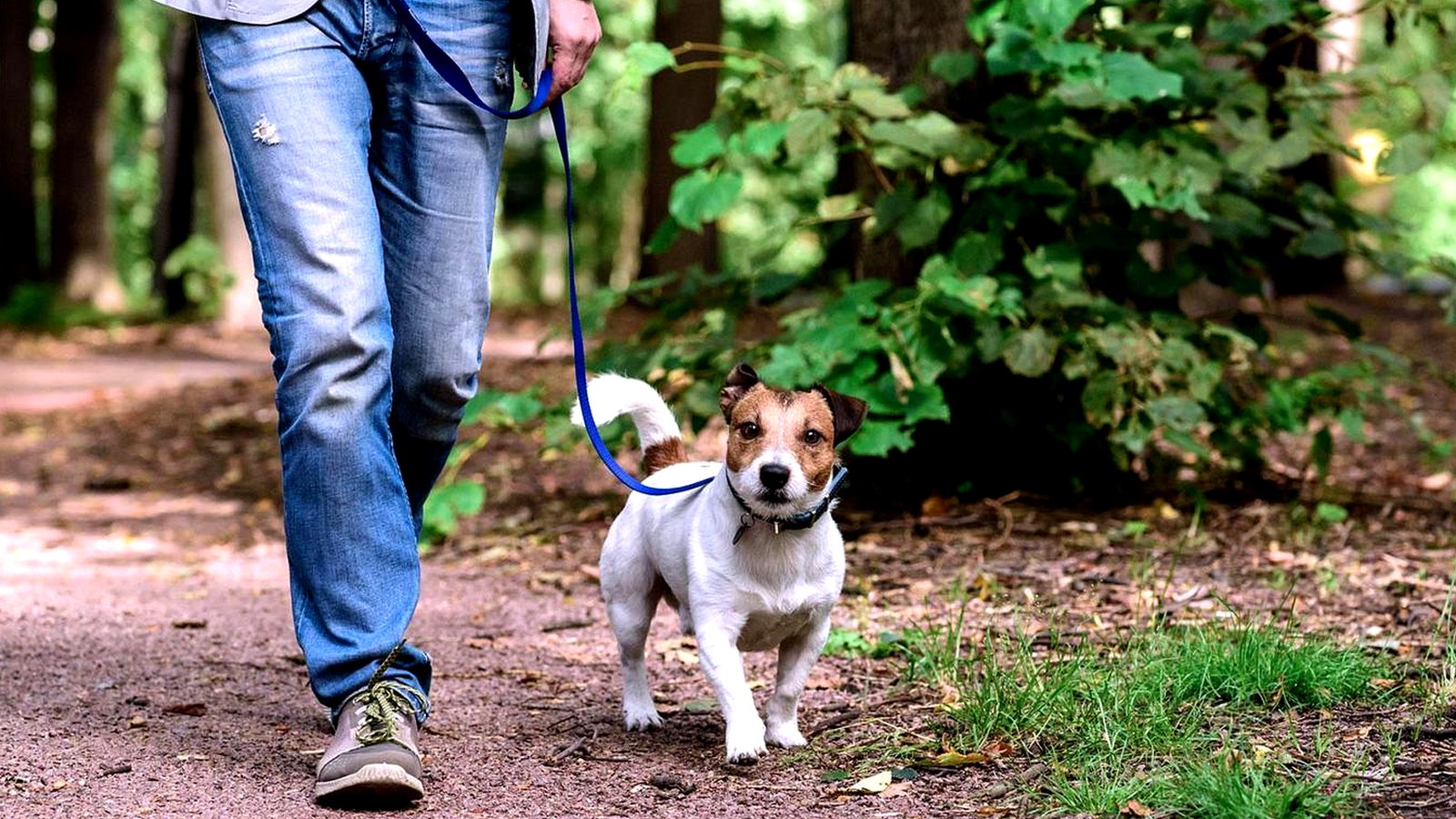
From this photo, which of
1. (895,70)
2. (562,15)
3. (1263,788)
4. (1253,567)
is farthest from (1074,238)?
(1263,788)

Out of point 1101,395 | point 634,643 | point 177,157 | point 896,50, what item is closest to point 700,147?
point 896,50

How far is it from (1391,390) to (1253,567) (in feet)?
17.3

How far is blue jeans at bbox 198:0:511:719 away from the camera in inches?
130

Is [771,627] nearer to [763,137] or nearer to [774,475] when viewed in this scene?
[774,475]

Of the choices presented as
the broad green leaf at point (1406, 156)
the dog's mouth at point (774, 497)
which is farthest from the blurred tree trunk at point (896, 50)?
the dog's mouth at point (774, 497)

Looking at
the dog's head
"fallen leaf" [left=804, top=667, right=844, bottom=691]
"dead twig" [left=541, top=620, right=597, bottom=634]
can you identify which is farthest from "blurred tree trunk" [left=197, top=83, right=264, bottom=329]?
the dog's head

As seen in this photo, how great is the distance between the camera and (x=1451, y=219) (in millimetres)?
24250

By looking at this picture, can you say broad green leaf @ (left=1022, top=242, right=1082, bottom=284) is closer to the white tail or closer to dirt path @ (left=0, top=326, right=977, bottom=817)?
dirt path @ (left=0, top=326, right=977, bottom=817)

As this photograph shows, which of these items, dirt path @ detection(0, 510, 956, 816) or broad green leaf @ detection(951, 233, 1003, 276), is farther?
broad green leaf @ detection(951, 233, 1003, 276)

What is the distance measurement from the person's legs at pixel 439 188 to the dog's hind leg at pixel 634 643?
2.45 ft

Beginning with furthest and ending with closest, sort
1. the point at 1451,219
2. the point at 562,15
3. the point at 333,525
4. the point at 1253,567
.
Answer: the point at 1451,219 < the point at 1253,567 < the point at 562,15 < the point at 333,525

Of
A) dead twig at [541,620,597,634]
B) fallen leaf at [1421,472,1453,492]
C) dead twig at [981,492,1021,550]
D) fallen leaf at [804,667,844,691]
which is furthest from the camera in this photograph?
fallen leaf at [1421,472,1453,492]

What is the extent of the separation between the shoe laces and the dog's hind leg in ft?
2.15

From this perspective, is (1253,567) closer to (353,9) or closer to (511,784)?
(511,784)
